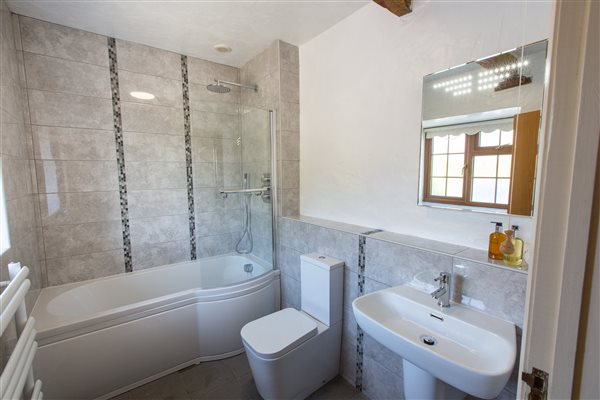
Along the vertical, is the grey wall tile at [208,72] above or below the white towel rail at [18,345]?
above

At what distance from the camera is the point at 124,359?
184 centimetres

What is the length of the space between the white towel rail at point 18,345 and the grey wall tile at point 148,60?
6.53 ft

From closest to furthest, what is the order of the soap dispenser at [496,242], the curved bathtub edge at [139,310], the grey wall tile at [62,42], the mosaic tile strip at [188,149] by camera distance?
the soap dispenser at [496,242] → the curved bathtub edge at [139,310] → the grey wall tile at [62,42] → the mosaic tile strip at [188,149]

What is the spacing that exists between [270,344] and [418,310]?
870mm

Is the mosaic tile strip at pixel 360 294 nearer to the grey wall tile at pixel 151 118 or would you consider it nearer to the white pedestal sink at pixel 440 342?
the white pedestal sink at pixel 440 342

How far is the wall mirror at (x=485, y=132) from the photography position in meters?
1.17

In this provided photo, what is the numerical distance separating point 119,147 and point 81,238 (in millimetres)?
857

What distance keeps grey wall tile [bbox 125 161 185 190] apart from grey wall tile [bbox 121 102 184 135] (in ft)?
1.05

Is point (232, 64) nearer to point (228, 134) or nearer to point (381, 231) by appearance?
point (228, 134)

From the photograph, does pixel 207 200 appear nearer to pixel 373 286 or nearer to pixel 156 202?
pixel 156 202

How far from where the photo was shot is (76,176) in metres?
2.26

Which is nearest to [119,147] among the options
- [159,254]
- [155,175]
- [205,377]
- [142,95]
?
[155,175]

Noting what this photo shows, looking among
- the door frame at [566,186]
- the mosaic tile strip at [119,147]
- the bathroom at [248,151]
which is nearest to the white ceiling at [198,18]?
the bathroom at [248,151]

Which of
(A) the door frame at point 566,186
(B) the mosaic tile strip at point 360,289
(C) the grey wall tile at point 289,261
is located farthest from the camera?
(C) the grey wall tile at point 289,261
